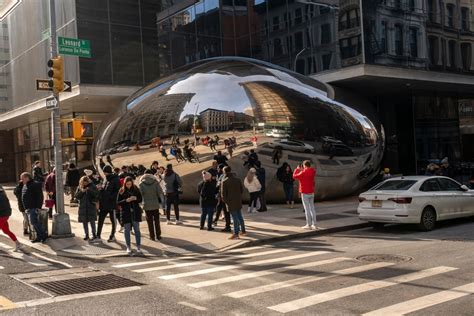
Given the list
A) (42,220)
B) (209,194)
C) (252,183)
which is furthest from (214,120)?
(42,220)

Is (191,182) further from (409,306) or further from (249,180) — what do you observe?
(409,306)

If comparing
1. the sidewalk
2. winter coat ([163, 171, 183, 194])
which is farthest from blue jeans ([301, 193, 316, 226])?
winter coat ([163, 171, 183, 194])

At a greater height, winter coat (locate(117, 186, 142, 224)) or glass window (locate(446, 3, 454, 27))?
glass window (locate(446, 3, 454, 27))

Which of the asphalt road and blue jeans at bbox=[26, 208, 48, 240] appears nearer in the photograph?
the asphalt road

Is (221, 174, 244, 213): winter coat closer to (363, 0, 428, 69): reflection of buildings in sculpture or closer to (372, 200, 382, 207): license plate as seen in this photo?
(372, 200, 382, 207): license plate

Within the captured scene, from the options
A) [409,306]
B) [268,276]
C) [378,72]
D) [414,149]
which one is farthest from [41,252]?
[414,149]

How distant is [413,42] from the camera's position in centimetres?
2348

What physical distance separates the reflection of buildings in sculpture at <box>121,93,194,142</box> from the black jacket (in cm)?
616

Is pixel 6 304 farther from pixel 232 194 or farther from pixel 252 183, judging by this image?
pixel 252 183

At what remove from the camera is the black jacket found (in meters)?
11.9

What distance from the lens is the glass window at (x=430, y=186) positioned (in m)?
12.7

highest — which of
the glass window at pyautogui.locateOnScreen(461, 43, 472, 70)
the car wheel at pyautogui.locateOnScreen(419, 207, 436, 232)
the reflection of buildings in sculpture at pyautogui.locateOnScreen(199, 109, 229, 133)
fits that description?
the glass window at pyautogui.locateOnScreen(461, 43, 472, 70)

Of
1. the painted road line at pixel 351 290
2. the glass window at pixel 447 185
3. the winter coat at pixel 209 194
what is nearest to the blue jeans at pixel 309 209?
the winter coat at pixel 209 194

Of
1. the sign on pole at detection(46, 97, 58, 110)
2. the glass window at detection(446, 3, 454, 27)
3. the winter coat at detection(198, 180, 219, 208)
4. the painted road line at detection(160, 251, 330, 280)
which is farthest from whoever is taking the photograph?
the glass window at detection(446, 3, 454, 27)
